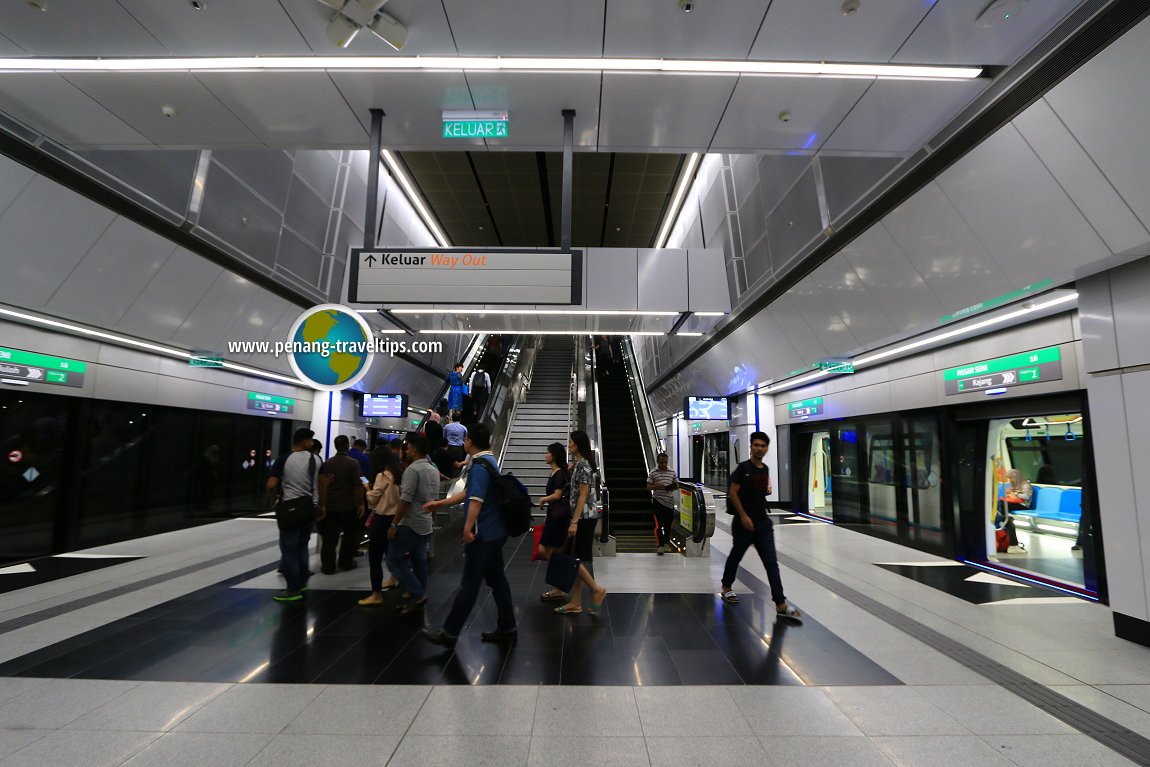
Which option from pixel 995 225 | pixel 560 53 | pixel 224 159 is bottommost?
pixel 995 225

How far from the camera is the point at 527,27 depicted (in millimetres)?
3559

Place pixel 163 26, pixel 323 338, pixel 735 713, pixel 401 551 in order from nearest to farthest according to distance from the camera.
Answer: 1. pixel 735 713
2. pixel 163 26
3. pixel 401 551
4. pixel 323 338

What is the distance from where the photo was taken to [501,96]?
4355 millimetres

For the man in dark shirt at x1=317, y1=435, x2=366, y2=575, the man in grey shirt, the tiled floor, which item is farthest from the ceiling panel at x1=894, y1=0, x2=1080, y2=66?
the man in dark shirt at x1=317, y1=435, x2=366, y2=575

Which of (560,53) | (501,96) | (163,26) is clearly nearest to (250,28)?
(163,26)

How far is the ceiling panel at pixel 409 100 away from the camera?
4.12 metres

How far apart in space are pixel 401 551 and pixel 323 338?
2.79 meters

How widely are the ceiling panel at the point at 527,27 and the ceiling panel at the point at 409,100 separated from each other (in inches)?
18.3

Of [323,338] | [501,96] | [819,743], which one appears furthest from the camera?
[323,338]

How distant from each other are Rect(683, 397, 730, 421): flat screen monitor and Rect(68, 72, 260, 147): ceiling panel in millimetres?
11931

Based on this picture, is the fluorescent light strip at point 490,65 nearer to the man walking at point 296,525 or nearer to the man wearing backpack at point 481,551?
the man wearing backpack at point 481,551

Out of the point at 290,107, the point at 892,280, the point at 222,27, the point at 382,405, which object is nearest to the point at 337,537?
the point at 290,107

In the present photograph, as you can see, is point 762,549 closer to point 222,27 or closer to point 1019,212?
point 1019,212

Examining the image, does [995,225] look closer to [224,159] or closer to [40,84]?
[40,84]
